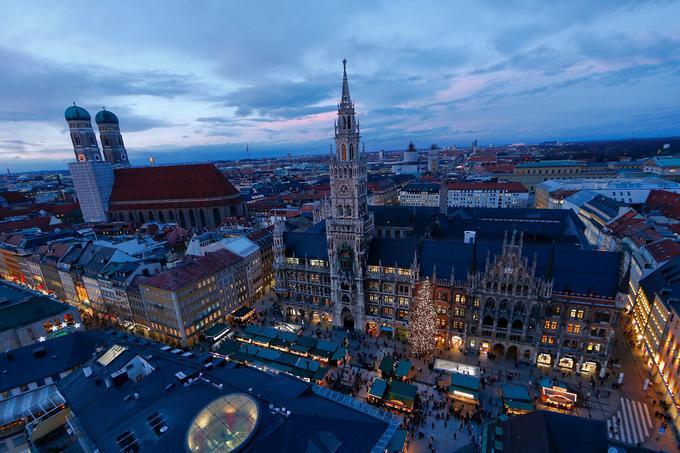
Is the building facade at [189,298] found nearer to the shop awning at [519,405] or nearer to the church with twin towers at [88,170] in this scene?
the shop awning at [519,405]

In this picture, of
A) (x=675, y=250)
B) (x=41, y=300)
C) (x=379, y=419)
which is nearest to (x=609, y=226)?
(x=675, y=250)

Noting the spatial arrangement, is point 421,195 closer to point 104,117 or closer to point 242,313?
point 242,313

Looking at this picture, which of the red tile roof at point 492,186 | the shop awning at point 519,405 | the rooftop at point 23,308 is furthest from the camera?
the red tile roof at point 492,186

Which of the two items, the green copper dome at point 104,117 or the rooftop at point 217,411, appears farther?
the green copper dome at point 104,117

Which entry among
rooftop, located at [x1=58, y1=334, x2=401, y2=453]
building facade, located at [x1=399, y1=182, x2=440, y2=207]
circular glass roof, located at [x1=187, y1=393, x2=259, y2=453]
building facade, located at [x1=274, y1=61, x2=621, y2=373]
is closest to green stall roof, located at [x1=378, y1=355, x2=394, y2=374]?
building facade, located at [x1=274, y1=61, x2=621, y2=373]

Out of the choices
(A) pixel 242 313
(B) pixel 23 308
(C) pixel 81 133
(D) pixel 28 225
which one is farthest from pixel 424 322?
(C) pixel 81 133

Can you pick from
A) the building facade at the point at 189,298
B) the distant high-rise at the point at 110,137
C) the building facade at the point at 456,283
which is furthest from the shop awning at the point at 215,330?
the distant high-rise at the point at 110,137
